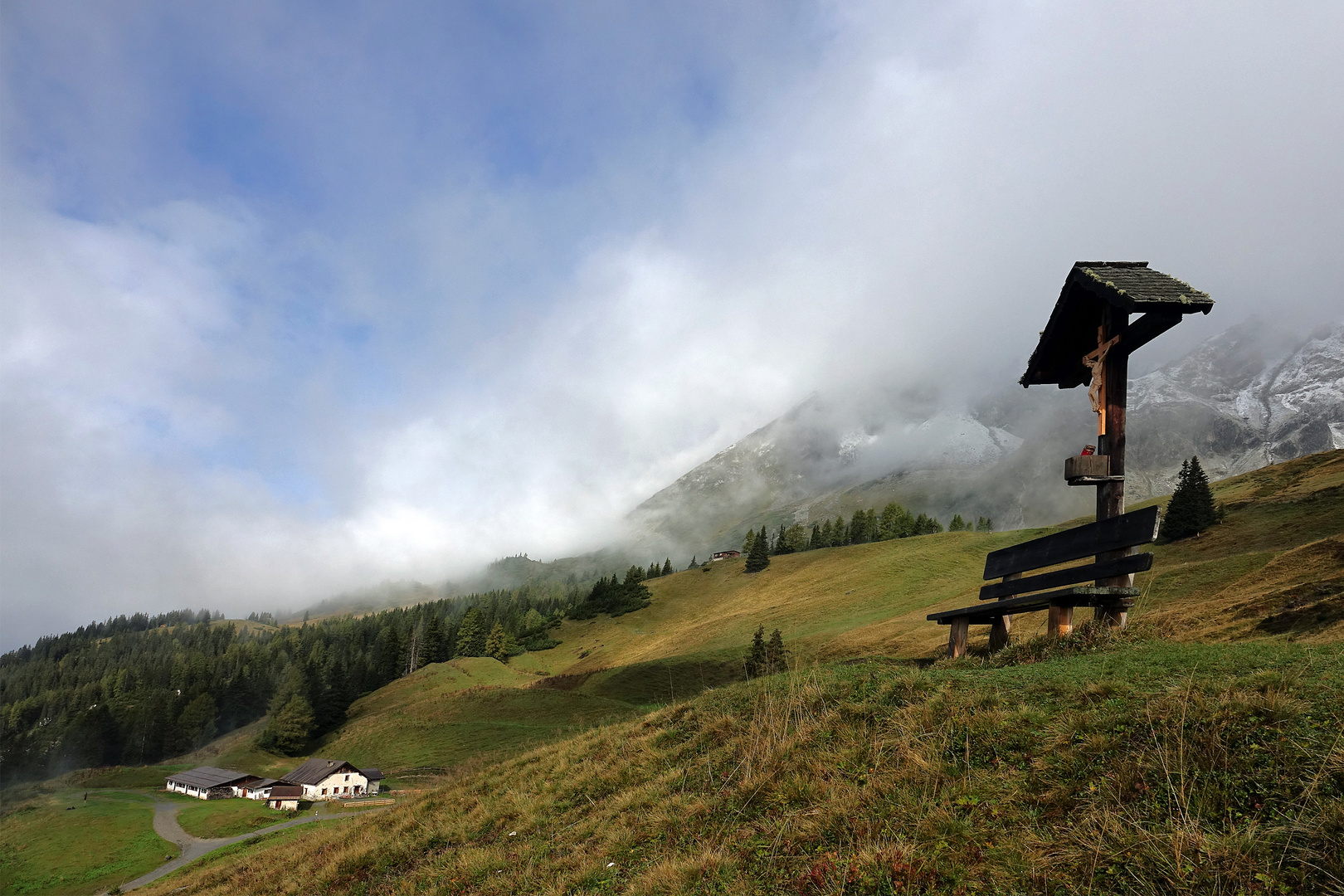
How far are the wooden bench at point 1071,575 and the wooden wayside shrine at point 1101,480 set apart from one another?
0.02 metres

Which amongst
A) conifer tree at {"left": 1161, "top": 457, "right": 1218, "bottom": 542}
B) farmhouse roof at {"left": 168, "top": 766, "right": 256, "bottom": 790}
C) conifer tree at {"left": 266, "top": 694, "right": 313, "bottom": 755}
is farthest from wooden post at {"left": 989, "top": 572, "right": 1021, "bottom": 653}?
conifer tree at {"left": 266, "top": 694, "right": 313, "bottom": 755}

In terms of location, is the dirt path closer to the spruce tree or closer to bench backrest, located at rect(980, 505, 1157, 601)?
bench backrest, located at rect(980, 505, 1157, 601)

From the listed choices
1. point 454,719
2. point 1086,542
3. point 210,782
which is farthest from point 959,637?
point 210,782

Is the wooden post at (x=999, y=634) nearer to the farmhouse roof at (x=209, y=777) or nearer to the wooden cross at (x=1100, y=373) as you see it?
the wooden cross at (x=1100, y=373)

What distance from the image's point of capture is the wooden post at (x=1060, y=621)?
9305 millimetres

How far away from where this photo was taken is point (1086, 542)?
9.17m

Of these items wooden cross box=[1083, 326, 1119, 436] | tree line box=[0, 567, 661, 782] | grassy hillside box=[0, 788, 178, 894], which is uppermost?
wooden cross box=[1083, 326, 1119, 436]

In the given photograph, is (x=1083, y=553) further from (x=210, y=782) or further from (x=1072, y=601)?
(x=210, y=782)

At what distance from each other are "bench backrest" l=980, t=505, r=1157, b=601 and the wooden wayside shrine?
1cm

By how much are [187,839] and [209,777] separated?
28.3 m

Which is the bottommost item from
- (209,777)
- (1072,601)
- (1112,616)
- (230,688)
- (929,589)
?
(209,777)

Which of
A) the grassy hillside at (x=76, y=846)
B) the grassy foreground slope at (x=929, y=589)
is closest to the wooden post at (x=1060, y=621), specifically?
the grassy foreground slope at (x=929, y=589)

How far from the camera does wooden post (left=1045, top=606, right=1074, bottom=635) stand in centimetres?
930

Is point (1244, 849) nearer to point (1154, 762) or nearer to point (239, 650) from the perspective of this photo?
point (1154, 762)
